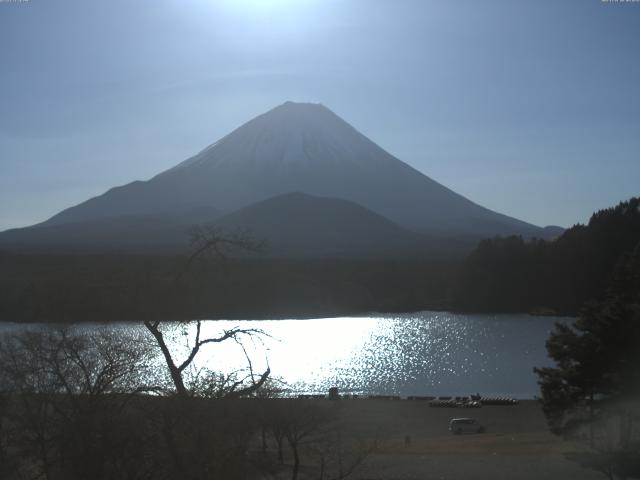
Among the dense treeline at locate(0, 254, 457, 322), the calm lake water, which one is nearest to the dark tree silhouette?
the dense treeline at locate(0, 254, 457, 322)

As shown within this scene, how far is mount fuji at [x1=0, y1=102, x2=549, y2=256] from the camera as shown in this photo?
98125 mm

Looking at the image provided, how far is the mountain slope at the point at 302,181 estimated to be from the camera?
10075 centimetres

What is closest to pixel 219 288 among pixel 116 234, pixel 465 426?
pixel 465 426

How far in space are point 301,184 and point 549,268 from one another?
58752mm

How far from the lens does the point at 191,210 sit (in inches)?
3578

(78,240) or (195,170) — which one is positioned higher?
(195,170)

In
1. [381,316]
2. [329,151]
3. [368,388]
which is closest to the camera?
[368,388]

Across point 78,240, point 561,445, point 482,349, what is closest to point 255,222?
point 78,240

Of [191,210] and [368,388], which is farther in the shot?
[191,210]

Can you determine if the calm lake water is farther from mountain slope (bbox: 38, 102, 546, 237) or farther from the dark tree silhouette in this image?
mountain slope (bbox: 38, 102, 546, 237)

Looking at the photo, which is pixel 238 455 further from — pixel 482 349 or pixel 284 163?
pixel 284 163

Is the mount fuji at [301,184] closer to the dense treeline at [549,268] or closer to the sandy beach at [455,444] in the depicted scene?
the dense treeline at [549,268]

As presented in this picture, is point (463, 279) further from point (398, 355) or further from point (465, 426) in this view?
Answer: point (465, 426)

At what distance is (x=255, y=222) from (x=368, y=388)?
6109 centimetres
